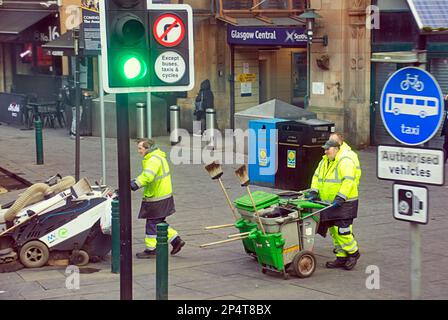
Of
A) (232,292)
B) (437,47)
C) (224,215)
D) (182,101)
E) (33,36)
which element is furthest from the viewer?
(33,36)

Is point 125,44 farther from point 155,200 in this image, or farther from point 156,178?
point 155,200

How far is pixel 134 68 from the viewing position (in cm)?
797

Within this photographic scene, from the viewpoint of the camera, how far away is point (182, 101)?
2598 cm

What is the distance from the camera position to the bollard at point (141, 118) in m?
23.4

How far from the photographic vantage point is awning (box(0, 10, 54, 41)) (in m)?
31.7

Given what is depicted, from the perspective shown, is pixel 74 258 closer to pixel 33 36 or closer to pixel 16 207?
pixel 16 207

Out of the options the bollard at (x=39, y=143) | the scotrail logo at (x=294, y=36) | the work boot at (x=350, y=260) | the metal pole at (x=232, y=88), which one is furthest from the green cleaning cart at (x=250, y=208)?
the metal pole at (x=232, y=88)

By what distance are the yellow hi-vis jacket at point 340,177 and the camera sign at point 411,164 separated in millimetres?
3427

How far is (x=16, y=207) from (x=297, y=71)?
17.7 meters

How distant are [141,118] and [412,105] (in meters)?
17.0

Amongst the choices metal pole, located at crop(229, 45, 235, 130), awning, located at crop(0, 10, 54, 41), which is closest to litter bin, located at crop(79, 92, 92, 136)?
metal pole, located at crop(229, 45, 235, 130)

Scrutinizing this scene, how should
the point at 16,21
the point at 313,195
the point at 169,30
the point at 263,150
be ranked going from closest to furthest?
1. the point at 169,30
2. the point at 313,195
3. the point at 263,150
4. the point at 16,21

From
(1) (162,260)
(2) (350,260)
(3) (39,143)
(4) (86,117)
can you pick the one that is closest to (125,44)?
(1) (162,260)

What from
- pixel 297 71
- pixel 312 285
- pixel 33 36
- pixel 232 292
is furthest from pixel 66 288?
pixel 33 36
